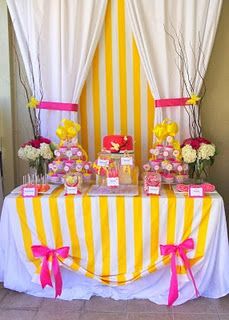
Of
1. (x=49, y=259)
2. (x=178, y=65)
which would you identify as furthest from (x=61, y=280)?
(x=178, y=65)

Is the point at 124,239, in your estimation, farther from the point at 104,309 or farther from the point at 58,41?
the point at 58,41

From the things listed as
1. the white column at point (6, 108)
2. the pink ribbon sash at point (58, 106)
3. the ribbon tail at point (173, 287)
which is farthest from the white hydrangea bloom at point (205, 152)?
the white column at point (6, 108)

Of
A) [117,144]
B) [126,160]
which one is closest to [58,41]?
[117,144]

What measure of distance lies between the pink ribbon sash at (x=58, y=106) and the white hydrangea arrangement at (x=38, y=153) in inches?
13.4

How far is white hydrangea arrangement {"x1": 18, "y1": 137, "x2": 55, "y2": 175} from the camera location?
263 centimetres

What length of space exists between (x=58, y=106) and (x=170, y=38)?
101 centimetres

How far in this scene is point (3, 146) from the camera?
→ 3.20m

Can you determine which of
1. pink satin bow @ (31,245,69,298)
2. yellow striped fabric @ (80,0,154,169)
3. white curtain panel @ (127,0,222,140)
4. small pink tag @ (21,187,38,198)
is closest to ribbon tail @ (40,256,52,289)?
pink satin bow @ (31,245,69,298)

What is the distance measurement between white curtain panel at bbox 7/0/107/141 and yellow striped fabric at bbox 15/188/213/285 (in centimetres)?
89

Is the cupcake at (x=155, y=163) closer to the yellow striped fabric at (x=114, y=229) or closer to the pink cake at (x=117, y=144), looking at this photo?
the pink cake at (x=117, y=144)

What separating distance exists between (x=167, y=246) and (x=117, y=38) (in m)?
1.66

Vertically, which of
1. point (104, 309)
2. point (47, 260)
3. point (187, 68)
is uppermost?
point (187, 68)

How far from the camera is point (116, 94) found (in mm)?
3068

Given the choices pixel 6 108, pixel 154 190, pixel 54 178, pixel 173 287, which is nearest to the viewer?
pixel 173 287
